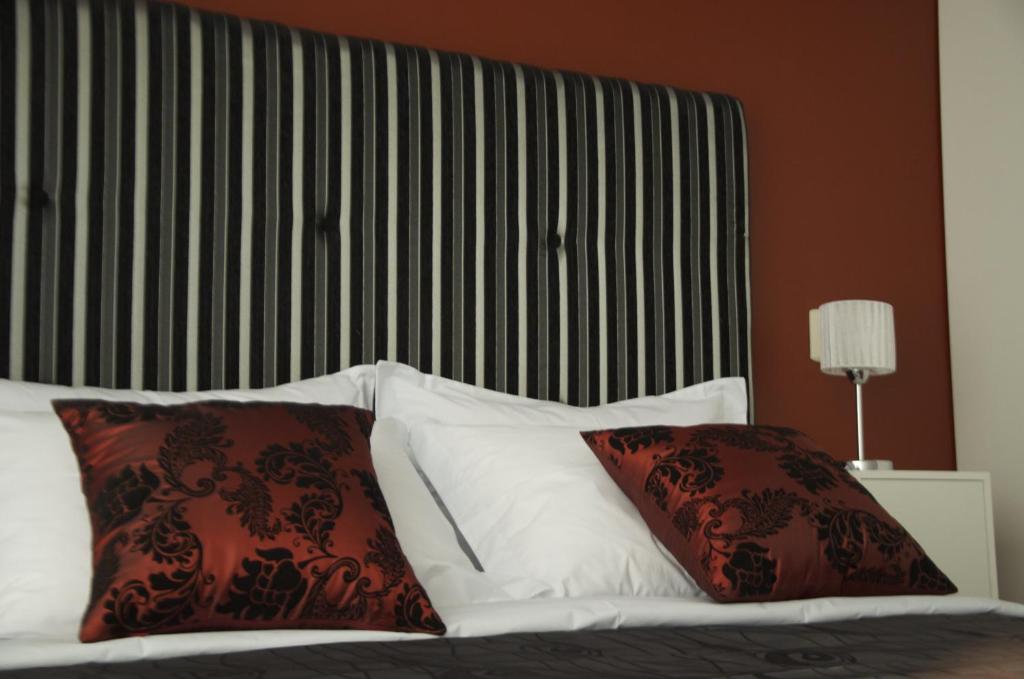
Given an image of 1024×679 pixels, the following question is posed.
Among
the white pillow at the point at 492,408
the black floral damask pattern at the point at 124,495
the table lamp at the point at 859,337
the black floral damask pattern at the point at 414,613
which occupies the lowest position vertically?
the black floral damask pattern at the point at 414,613

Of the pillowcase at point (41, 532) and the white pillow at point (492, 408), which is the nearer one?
the pillowcase at point (41, 532)

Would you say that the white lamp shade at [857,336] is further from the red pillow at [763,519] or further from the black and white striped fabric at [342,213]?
the red pillow at [763,519]

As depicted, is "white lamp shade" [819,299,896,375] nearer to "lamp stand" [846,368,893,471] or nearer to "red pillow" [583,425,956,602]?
"lamp stand" [846,368,893,471]

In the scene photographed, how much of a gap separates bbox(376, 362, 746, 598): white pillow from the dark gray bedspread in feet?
1.20

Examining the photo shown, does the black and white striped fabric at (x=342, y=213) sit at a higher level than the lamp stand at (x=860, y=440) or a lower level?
higher

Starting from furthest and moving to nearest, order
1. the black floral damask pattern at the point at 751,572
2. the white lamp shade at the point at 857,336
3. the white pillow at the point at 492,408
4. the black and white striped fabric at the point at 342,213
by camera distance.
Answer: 1. the white lamp shade at the point at 857,336
2. the white pillow at the point at 492,408
3. the black and white striped fabric at the point at 342,213
4. the black floral damask pattern at the point at 751,572

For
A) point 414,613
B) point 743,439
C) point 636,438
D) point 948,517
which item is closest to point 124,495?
point 414,613

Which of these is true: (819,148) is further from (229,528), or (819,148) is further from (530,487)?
(229,528)

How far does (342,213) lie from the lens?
247cm

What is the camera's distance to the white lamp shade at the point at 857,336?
2.86 meters

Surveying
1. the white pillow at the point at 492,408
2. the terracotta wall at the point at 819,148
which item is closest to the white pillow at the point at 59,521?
the white pillow at the point at 492,408

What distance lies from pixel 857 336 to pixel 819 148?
0.68 m

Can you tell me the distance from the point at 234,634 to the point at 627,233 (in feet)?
5.26

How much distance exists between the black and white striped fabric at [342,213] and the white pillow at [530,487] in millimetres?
171
